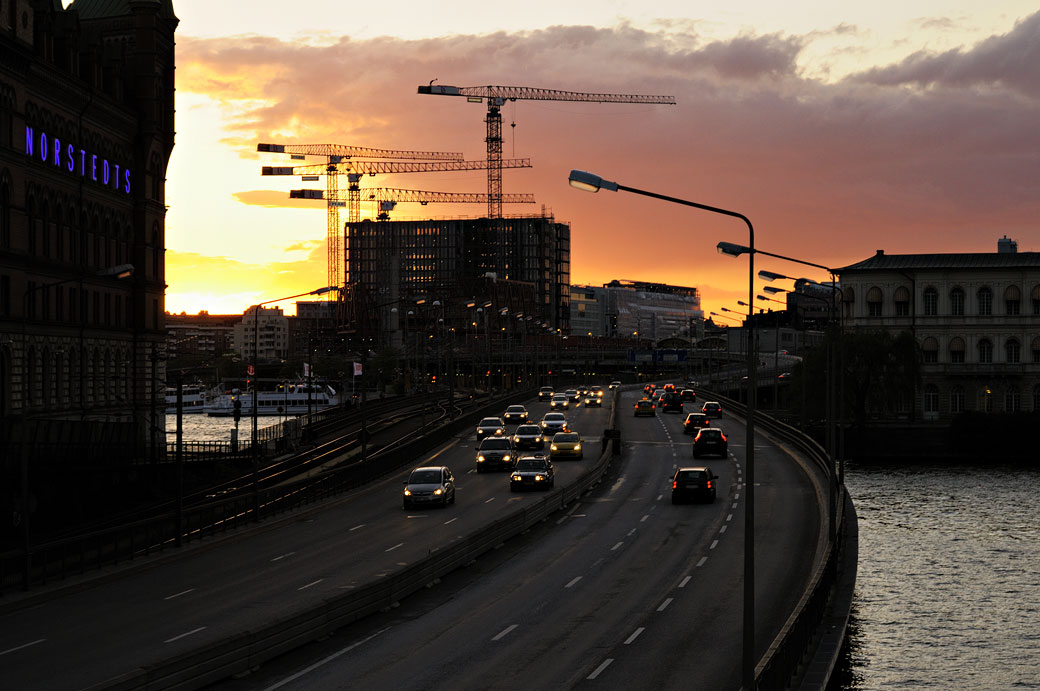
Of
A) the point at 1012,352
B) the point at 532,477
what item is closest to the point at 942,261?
the point at 1012,352

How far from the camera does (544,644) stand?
3036 cm

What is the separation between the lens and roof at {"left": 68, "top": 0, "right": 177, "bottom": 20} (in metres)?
92.1

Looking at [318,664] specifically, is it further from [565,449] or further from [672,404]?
[672,404]

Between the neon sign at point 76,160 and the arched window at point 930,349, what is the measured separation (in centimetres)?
8336

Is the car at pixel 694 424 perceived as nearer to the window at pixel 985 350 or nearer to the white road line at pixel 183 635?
the window at pixel 985 350

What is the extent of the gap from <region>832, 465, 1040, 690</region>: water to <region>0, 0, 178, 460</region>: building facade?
3382 centimetres

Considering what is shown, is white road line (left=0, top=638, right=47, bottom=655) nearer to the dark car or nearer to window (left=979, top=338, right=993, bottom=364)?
the dark car

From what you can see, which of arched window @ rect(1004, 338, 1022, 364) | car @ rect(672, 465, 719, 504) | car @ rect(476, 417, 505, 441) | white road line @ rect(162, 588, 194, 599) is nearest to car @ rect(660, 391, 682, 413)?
car @ rect(476, 417, 505, 441)

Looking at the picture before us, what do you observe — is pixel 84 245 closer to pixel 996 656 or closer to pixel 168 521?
pixel 168 521

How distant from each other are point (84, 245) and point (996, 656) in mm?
59514

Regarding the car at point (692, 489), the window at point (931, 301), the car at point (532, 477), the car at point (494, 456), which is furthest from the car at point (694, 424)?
the window at point (931, 301)

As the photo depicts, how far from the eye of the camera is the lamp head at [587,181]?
1919cm

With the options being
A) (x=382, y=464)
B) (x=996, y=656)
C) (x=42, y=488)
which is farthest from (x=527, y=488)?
(x=996, y=656)

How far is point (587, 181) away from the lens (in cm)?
1920
